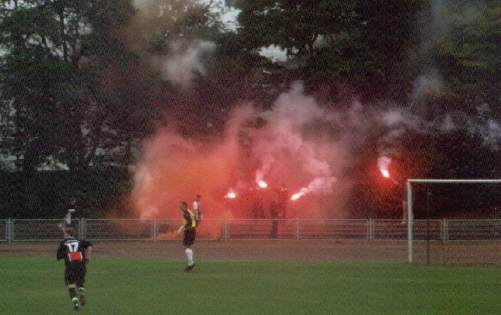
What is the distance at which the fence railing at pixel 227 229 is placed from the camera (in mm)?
49781

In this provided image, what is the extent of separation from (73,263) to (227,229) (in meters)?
31.2

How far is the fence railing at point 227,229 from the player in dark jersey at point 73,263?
95.9 feet

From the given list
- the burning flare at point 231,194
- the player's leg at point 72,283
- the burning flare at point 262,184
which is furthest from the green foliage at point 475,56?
the player's leg at point 72,283

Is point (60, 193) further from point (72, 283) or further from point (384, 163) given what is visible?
point (72, 283)

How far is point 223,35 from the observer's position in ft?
195

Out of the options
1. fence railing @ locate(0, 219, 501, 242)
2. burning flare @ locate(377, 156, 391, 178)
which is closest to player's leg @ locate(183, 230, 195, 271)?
fence railing @ locate(0, 219, 501, 242)

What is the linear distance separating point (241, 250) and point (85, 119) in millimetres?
16767

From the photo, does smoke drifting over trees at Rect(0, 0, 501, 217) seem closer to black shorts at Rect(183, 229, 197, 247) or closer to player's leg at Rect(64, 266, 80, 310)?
black shorts at Rect(183, 229, 197, 247)

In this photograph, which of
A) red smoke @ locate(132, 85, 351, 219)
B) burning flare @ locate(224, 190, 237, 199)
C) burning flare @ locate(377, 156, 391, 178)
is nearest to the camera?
burning flare @ locate(377, 156, 391, 178)

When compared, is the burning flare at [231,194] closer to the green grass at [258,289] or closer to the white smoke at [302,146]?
the white smoke at [302,146]

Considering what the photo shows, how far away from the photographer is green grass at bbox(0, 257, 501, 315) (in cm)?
2022

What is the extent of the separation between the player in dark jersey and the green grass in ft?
1.14

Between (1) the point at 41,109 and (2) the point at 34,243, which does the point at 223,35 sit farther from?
(2) the point at 34,243

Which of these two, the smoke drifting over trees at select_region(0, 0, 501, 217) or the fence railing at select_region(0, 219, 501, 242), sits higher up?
the smoke drifting over trees at select_region(0, 0, 501, 217)
